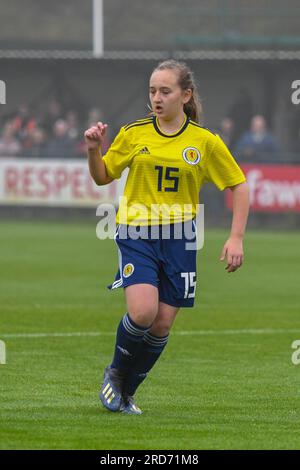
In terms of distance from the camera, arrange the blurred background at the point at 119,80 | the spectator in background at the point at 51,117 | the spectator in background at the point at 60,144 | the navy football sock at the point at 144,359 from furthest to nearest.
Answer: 1. the spectator in background at the point at 51,117
2. the spectator in background at the point at 60,144
3. the blurred background at the point at 119,80
4. the navy football sock at the point at 144,359

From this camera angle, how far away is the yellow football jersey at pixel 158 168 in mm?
7836

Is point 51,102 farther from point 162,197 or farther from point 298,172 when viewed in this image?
point 162,197

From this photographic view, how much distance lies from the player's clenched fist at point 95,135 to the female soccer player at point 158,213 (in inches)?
3.5

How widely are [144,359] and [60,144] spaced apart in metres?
21.1

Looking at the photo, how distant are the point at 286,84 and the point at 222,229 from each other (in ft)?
21.6

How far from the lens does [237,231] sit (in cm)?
789

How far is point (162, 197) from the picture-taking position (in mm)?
7852

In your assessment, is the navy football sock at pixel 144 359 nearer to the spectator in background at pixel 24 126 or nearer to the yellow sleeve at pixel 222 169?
the yellow sleeve at pixel 222 169

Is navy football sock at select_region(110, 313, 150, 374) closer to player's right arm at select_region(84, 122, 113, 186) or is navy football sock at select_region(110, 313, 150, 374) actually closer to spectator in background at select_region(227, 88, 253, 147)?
player's right arm at select_region(84, 122, 113, 186)

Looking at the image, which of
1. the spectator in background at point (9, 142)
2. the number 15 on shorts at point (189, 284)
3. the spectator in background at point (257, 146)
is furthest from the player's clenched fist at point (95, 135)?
the spectator in background at point (9, 142)

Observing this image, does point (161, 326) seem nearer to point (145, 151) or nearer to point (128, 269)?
point (128, 269)

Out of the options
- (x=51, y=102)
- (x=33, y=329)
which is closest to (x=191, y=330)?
(x=33, y=329)

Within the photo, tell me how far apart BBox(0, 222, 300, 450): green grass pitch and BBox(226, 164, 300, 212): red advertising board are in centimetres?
Answer: 599

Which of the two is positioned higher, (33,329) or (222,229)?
(33,329)
